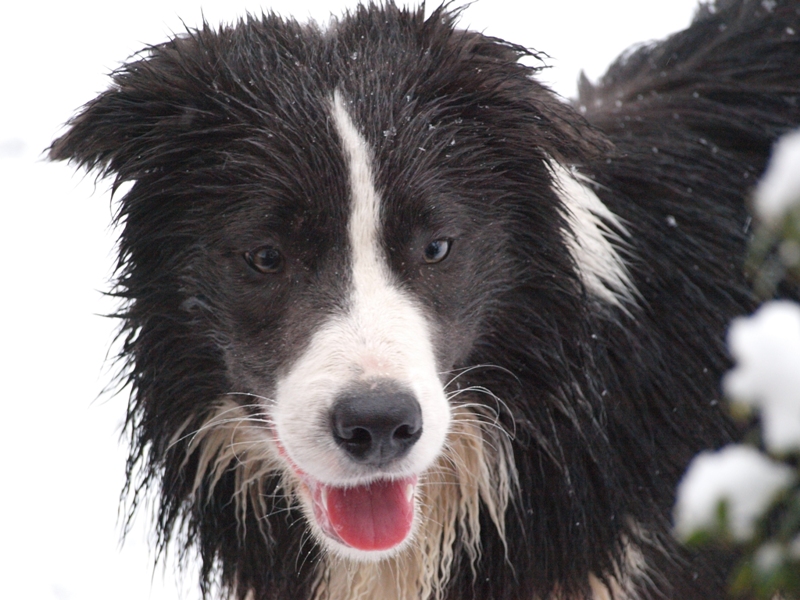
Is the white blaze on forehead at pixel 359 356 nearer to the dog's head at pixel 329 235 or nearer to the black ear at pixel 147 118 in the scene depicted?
the dog's head at pixel 329 235

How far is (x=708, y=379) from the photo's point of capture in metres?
3.27

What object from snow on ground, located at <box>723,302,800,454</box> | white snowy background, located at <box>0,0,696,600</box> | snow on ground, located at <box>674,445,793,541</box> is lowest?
white snowy background, located at <box>0,0,696,600</box>

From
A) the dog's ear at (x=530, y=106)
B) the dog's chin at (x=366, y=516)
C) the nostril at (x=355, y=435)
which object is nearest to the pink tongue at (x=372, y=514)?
the dog's chin at (x=366, y=516)

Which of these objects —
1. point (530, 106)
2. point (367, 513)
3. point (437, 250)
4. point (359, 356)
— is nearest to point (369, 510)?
point (367, 513)

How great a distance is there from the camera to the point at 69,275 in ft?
20.7

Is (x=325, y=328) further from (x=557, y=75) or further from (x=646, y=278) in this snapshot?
(x=557, y=75)

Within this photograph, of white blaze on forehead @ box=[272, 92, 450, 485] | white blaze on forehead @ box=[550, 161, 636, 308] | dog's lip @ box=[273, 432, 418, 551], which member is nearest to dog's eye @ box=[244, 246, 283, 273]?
white blaze on forehead @ box=[272, 92, 450, 485]

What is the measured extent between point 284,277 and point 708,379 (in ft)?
4.68

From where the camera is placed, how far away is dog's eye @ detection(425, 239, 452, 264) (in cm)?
281

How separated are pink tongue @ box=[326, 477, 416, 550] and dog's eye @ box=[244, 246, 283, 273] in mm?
625

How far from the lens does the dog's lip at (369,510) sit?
2.79m

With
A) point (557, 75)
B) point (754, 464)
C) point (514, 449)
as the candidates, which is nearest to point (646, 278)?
point (514, 449)

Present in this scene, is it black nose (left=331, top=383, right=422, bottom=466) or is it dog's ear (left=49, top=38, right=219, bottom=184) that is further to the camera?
dog's ear (left=49, top=38, right=219, bottom=184)

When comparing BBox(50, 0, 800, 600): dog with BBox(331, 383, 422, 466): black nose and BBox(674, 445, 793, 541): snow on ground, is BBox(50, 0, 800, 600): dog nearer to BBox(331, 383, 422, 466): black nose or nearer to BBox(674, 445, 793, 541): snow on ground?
BBox(331, 383, 422, 466): black nose
